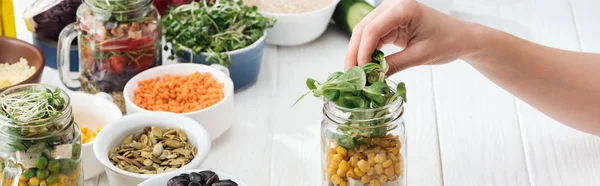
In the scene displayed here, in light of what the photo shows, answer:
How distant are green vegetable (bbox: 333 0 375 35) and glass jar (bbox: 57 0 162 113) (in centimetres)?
49

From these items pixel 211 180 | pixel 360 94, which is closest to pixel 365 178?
pixel 360 94

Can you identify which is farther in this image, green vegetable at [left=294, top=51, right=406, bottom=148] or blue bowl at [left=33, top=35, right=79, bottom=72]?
blue bowl at [left=33, top=35, right=79, bottom=72]

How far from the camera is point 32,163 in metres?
1.44

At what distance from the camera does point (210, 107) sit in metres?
1.77

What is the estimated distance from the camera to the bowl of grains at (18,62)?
6.02 ft

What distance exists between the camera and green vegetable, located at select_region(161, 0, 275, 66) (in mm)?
1966

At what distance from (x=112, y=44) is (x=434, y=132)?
67cm

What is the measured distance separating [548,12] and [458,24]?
873 mm

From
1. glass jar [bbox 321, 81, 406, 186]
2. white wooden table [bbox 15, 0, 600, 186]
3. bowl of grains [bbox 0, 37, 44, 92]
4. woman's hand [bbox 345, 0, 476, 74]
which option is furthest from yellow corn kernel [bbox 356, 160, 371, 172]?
bowl of grains [bbox 0, 37, 44, 92]

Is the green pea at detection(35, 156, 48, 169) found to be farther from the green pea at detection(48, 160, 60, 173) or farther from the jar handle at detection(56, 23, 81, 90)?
the jar handle at detection(56, 23, 81, 90)

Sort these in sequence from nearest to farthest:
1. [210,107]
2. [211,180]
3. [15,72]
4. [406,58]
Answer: [211,180]
[406,58]
[210,107]
[15,72]

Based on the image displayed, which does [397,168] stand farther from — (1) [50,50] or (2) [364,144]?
(1) [50,50]

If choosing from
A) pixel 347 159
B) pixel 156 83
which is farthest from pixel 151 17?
pixel 347 159

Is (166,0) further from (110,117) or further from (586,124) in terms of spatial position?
(586,124)
